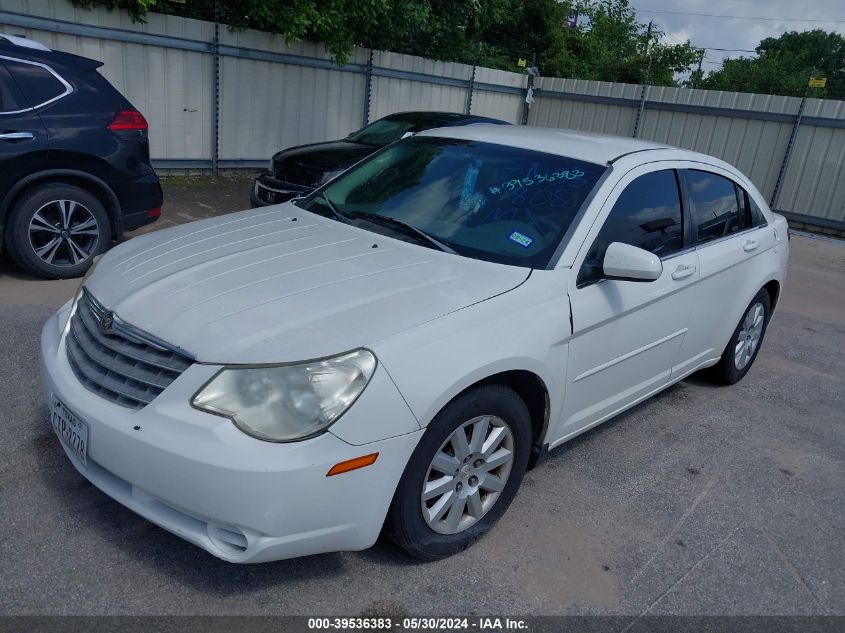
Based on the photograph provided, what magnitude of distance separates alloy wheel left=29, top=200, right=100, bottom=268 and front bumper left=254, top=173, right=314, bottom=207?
2.15 meters

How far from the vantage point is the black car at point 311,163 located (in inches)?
305

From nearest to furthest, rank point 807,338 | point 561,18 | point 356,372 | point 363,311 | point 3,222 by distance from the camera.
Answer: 1. point 356,372
2. point 363,311
3. point 3,222
4. point 807,338
5. point 561,18

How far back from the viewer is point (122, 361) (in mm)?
2631

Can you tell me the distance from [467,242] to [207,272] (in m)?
1.17

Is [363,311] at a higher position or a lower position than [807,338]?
higher

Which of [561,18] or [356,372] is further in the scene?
[561,18]

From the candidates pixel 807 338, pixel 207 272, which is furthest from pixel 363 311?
pixel 807 338

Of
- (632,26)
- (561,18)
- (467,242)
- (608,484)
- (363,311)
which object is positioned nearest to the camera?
(363,311)

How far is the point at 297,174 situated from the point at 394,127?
2.24 metres

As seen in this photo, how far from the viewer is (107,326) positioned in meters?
2.74

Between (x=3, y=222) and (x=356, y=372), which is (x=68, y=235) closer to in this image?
(x=3, y=222)

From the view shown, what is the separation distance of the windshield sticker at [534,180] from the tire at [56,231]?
→ 3.91 m

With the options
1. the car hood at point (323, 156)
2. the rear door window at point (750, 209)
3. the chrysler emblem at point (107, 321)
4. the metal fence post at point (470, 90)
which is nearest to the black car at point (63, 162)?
the car hood at point (323, 156)

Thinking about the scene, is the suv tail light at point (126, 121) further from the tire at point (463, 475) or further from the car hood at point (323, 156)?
the tire at point (463, 475)
